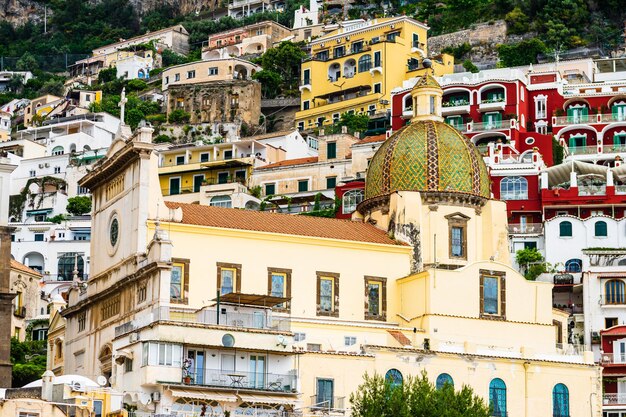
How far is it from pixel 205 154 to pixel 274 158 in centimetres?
452

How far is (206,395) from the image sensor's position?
50469 mm

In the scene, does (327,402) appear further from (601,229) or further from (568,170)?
(568,170)

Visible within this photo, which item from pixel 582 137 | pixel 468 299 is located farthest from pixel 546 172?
pixel 468 299

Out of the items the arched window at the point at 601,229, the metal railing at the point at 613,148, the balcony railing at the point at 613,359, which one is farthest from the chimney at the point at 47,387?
the metal railing at the point at 613,148

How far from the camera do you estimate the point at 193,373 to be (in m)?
51.0

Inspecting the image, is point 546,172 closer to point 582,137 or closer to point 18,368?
point 582,137

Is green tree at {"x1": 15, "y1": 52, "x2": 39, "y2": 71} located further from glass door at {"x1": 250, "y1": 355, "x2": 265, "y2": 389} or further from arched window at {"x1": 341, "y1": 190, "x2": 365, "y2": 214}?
glass door at {"x1": 250, "y1": 355, "x2": 265, "y2": 389}

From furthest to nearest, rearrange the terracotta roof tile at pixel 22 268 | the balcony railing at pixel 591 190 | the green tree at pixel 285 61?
the green tree at pixel 285 61, the terracotta roof tile at pixel 22 268, the balcony railing at pixel 591 190

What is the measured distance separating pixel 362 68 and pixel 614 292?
40375 mm

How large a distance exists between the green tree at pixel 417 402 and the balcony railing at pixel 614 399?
1918cm

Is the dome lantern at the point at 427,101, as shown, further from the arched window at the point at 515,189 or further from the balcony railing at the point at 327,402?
the arched window at the point at 515,189

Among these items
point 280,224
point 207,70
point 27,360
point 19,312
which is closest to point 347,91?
point 207,70

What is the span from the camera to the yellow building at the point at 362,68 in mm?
108812

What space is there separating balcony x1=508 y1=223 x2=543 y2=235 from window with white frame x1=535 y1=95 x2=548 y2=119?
14.2 m
